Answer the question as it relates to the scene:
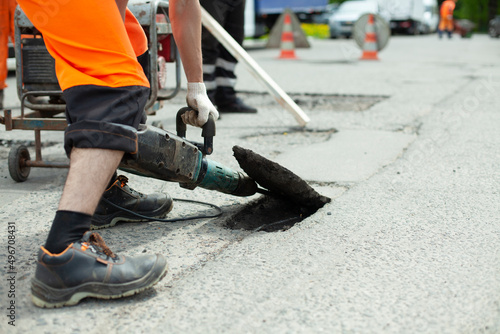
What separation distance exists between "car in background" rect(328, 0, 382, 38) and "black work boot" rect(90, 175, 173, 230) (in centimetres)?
2078

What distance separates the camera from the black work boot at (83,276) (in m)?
1.81

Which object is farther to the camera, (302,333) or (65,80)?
(65,80)

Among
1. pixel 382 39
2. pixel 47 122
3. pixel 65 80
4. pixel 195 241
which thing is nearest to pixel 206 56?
pixel 47 122

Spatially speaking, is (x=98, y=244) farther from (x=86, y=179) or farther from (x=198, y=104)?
(x=198, y=104)

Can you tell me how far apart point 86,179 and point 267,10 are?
15.3 metres

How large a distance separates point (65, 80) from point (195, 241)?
857 mm

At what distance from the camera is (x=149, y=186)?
10.6ft

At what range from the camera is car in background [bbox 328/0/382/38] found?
2286cm

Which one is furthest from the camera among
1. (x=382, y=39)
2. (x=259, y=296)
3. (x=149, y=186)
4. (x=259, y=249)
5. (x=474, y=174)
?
(x=382, y=39)

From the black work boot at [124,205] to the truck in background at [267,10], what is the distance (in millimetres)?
12199

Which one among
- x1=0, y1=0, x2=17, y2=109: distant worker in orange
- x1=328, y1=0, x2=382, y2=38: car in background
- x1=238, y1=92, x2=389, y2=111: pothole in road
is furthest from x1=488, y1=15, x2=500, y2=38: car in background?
x1=0, y1=0, x2=17, y2=109: distant worker in orange

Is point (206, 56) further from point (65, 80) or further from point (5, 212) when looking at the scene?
point (65, 80)

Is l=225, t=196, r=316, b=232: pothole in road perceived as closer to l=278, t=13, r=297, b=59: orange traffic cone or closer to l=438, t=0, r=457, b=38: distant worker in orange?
l=278, t=13, r=297, b=59: orange traffic cone

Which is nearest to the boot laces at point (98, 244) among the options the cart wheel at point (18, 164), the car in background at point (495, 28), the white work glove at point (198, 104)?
the white work glove at point (198, 104)
